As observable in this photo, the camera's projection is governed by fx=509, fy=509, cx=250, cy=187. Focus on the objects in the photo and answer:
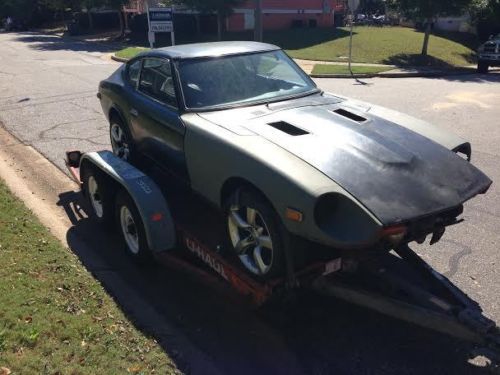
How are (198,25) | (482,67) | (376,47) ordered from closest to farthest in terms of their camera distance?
(482,67) < (376,47) < (198,25)

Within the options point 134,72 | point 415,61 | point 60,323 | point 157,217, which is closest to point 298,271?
point 157,217

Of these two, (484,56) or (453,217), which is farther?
(484,56)

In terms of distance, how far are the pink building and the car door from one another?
30659 millimetres

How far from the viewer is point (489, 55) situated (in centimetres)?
2066

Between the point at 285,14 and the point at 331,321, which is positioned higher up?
the point at 331,321

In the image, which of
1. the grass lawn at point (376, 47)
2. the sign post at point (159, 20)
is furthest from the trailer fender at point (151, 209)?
the grass lawn at point (376, 47)

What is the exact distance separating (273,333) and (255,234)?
29.5 inches

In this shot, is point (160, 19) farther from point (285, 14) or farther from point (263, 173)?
point (285, 14)

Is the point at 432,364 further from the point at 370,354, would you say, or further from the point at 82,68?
the point at 82,68

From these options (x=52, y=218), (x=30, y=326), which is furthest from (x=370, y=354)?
(x=52, y=218)

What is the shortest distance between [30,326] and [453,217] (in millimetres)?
2958

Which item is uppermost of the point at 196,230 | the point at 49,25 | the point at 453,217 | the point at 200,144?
the point at 200,144

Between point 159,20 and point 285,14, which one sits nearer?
point 159,20

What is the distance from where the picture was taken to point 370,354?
135 inches
